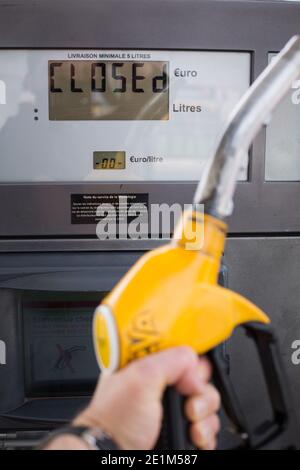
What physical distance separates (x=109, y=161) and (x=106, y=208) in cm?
10

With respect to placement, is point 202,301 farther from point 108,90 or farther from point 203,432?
point 108,90

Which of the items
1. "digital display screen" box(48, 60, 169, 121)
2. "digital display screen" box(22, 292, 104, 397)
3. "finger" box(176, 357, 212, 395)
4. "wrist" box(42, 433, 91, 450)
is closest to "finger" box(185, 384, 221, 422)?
"finger" box(176, 357, 212, 395)

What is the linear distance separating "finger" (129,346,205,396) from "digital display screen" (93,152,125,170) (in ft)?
2.13

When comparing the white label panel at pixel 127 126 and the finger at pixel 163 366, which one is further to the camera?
the white label panel at pixel 127 126

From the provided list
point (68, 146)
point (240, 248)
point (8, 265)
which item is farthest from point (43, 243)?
point (240, 248)

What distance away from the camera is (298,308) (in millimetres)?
1184

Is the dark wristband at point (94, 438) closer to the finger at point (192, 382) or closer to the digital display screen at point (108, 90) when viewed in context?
the finger at point (192, 382)

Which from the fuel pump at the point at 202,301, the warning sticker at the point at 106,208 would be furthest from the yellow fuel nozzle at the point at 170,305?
the warning sticker at the point at 106,208

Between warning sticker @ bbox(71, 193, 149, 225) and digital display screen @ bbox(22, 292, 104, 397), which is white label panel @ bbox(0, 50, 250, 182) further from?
digital display screen @ bbox(22, 292, 104, 397)

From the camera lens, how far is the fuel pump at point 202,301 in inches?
21.4

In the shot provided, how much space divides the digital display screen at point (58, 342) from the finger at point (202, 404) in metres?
0.56

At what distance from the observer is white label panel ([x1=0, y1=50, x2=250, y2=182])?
1109 millimetres

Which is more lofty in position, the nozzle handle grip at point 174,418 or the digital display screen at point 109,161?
the digital display screen at point 109,161
